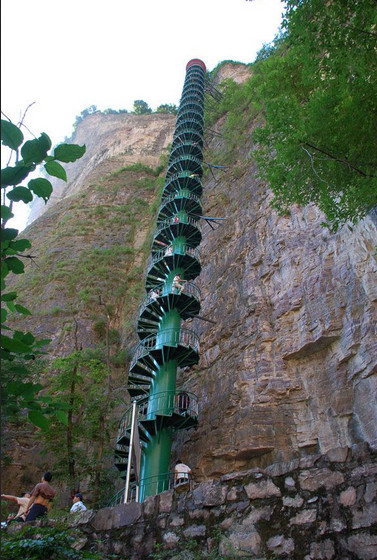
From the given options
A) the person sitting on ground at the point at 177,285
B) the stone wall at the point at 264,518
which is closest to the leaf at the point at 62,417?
the stone wall at the point at 264,518

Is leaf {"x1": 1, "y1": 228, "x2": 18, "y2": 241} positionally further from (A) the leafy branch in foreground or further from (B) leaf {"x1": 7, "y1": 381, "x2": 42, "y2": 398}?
(B) leaf {"x1": 7, "y1": 381, "x2": 42, "y2": 398}

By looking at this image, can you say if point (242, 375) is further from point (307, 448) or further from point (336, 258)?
point (336, 258)

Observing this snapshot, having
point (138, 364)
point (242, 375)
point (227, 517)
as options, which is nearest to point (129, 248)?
point (138, 364)

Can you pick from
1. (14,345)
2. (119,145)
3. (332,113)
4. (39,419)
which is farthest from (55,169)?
(119,145)

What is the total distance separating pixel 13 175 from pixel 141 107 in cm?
5082

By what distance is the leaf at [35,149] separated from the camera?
2316 mm

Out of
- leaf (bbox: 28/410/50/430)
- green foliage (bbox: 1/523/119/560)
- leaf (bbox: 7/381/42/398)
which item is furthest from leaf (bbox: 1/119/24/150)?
green foliage (bbox: 1/523/119/560)

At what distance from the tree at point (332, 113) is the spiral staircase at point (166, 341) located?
517 centimetres

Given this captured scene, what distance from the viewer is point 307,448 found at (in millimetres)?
9531

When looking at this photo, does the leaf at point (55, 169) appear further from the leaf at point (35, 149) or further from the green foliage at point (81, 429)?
the green foliage at point (81, 429)

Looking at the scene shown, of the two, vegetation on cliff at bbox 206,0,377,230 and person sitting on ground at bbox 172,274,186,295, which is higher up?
person sitting on ground at bbox 172,274,186,295

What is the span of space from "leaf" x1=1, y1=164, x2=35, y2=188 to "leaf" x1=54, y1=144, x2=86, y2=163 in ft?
0.58

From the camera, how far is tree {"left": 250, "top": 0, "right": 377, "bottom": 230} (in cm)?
699

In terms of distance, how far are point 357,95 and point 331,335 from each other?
16.6 feet
